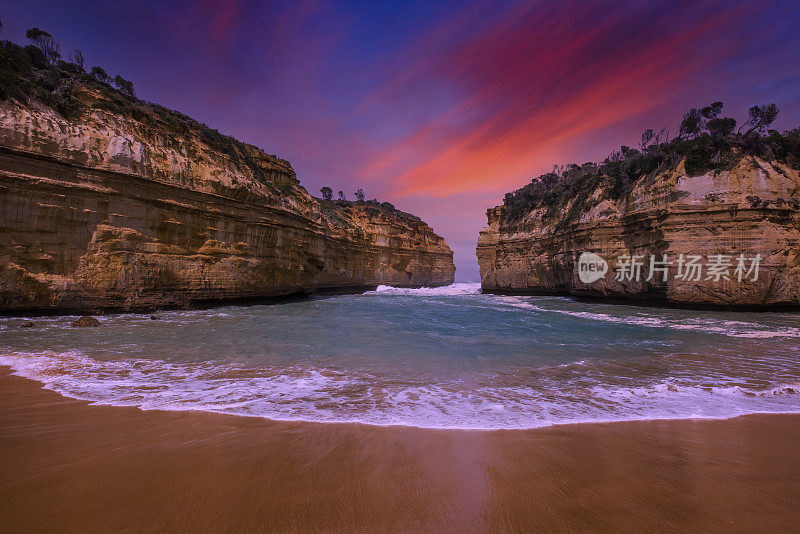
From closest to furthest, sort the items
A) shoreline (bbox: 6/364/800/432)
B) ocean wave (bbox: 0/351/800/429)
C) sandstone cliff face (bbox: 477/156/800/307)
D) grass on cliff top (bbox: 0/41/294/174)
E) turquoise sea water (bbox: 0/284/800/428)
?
1. shoreline (bbox: 6/364/800/432)
2. ocean wave (bbox: 0/351/800/429)
3. turquoise sea water (bbox: 0/284/800/428)
4. grass on cliff top (bbox: 0/41/294/174)
5. sandstone cliff face (bbox: 477/156/800/307)

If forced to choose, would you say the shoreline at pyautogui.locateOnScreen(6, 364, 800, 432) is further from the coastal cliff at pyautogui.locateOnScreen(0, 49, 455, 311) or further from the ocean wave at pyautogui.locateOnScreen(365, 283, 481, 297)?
the ocean wave at pyautogui.locateOnScreen(365, 283, 481, 297)

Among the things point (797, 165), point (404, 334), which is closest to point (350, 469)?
point (404, 334)

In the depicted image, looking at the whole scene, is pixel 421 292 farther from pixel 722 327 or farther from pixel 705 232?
pixel 722 327

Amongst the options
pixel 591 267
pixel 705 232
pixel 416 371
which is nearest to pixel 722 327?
pixel 705 232

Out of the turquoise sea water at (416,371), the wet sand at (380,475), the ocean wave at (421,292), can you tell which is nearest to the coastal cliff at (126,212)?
the turquoise sea water at (416,371)

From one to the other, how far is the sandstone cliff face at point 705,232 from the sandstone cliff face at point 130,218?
1987 cm

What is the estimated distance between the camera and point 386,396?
4129mm

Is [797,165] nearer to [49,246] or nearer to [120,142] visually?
[120,142]

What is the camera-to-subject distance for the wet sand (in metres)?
1.94

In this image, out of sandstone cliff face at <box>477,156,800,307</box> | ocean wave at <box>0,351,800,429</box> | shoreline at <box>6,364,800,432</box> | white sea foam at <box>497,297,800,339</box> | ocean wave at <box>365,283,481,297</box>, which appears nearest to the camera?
shoreline at <box>6,364,800,432</box>

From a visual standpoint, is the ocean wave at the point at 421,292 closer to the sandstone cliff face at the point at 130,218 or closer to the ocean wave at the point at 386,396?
the sandstone cliff face at the point at 130,218

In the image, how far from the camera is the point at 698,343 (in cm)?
802

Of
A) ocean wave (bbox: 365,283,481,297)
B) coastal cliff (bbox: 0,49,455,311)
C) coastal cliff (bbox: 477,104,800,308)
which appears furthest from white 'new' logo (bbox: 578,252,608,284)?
coastal cliff (bbox: 0,49,455,311)

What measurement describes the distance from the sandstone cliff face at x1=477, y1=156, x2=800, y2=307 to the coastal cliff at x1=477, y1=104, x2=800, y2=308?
37 mm
